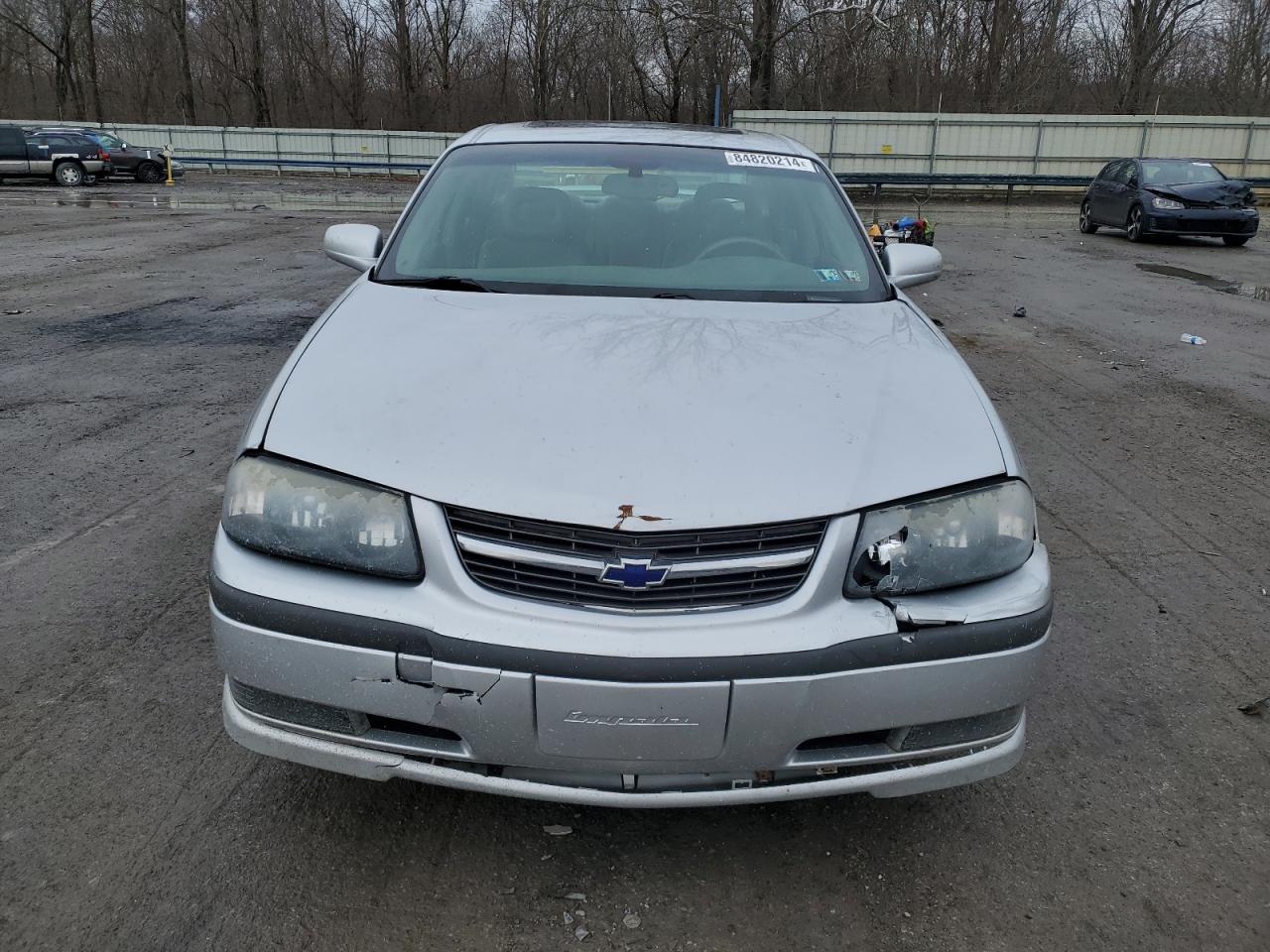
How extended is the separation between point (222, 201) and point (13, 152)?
7876 mm

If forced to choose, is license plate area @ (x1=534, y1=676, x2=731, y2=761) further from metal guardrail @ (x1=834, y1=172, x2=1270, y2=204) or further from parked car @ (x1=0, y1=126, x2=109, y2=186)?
parked car @ (x1=0, y1=126, x2=109, y2=186)

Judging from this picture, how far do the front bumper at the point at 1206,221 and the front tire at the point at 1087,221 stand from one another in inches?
87.6

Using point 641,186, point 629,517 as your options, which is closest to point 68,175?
point 641,186

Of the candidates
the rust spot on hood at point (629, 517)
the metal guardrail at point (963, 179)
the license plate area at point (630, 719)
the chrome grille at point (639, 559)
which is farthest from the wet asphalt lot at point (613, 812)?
the metal guardrail at point (963, 179)

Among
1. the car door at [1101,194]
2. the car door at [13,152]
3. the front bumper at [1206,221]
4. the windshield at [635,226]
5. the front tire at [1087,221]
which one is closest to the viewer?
the windshield at [635,226]

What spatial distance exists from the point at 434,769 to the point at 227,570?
2.02 feet

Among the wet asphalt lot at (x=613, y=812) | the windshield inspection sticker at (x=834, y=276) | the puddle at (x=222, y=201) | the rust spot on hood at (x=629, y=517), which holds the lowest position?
the wet asphalt lot at (x=613, y=812)

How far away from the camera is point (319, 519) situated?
2088mm

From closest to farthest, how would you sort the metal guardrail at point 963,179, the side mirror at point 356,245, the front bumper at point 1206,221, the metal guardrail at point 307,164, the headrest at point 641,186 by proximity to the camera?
the headrest at point 641,186, the side mirror at point 356,245, the front bumper at point 1206,221, the metal guardrail at point 963,179, the metal guardrail at point 307,164

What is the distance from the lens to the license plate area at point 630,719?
74.3 inches

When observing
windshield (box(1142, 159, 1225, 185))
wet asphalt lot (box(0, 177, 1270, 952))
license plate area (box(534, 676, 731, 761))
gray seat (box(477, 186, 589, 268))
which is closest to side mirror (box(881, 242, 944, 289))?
gray seat (box(477, 186, 589, 268))

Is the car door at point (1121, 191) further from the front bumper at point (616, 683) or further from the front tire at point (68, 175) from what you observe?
the front tire at point (68, 175)

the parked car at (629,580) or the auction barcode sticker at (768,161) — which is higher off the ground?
the auction barcode sticker at (768,161)

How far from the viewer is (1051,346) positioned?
854 centimetres
